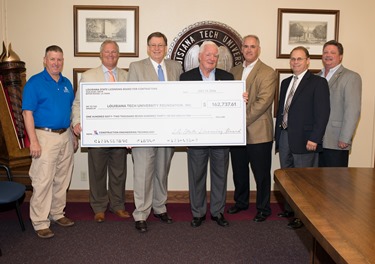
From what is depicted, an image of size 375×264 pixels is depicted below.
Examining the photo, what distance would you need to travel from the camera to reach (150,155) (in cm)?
348

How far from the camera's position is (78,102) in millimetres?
3490

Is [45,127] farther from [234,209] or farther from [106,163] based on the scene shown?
[234,209]

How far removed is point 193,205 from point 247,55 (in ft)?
5.05

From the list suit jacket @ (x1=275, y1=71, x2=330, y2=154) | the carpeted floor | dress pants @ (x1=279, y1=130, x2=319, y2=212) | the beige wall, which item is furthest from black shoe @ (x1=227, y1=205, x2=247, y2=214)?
the beige wall

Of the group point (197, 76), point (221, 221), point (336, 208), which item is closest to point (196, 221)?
point (221, 221)

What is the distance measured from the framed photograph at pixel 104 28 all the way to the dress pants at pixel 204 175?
4.91 feet

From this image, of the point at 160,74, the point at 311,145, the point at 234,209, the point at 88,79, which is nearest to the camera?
the point at 311,145

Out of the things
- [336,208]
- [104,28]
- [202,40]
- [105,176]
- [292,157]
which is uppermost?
[104,28]

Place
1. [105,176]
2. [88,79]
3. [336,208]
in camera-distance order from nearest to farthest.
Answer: [336,208] < [88,79] < [105,176]

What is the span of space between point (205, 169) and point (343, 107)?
4.64 feet

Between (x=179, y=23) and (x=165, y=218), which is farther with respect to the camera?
(x=179, y=23)

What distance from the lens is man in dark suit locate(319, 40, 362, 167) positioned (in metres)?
3.43

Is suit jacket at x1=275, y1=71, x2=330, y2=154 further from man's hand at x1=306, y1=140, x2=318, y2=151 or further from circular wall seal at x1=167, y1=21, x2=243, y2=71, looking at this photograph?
circular wall seal at x1=167, y1=21, x2=243, y2=71

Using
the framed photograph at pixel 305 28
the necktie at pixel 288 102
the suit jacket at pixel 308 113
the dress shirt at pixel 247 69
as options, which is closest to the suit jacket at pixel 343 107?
the suit jacket at pixel 308 113
